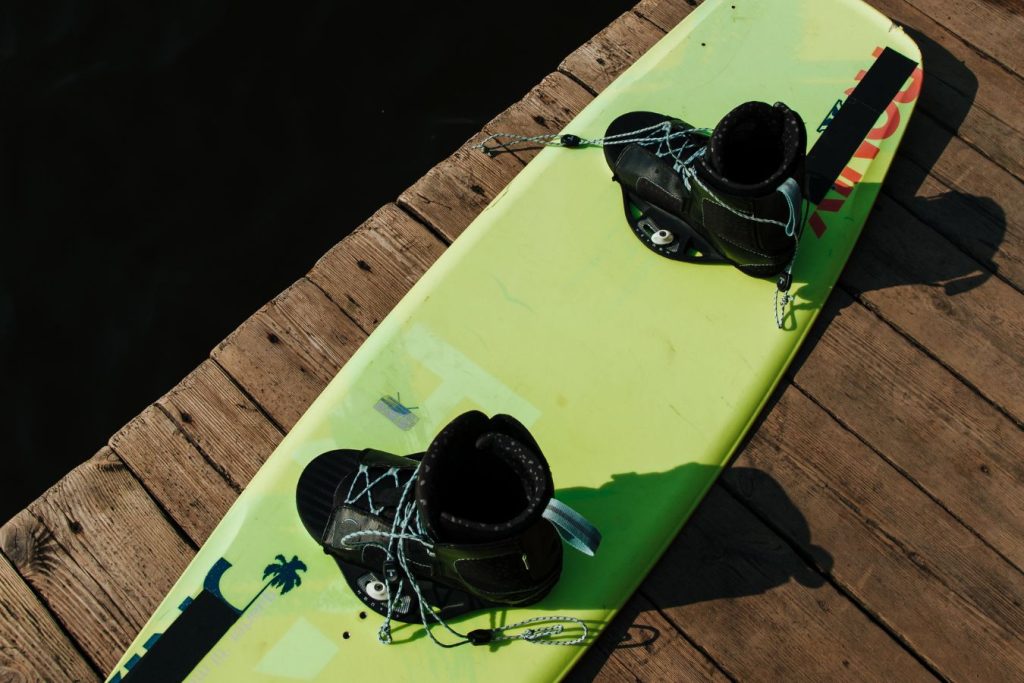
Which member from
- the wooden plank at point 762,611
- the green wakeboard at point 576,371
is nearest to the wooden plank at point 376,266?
the green wakeboard at point 576,371

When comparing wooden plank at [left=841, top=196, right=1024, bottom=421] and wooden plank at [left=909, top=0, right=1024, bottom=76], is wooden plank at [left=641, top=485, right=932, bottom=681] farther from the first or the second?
wooden plank at [left=909, top=0, right=1024, bottom=76]

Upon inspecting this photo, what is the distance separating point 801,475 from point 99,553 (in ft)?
6.73

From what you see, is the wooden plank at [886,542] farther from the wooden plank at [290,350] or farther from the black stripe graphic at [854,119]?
the wooden plank at [290,350]

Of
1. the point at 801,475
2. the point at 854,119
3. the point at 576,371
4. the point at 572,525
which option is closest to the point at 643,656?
the point at 572,525

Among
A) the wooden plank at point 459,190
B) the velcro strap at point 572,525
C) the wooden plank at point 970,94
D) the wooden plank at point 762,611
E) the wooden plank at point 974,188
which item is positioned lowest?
the wooden plank at point 762,611

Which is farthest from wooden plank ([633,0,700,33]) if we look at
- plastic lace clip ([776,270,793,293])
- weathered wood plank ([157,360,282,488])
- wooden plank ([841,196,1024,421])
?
weathered wood plank ([157,360,282,488])

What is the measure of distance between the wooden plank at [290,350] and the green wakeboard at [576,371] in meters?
0.15

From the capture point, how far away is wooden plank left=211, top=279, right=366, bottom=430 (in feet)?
8.46

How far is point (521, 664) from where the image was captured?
7.01 ft

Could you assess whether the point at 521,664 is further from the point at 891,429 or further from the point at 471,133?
the point at 471,133

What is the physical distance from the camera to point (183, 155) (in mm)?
3850

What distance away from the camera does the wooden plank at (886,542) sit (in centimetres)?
222

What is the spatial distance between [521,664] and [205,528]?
998 millimetres

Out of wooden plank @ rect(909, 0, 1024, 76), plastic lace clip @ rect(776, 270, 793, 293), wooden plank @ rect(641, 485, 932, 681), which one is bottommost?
wooden plank @ rect(641, 485, 932, 681)
